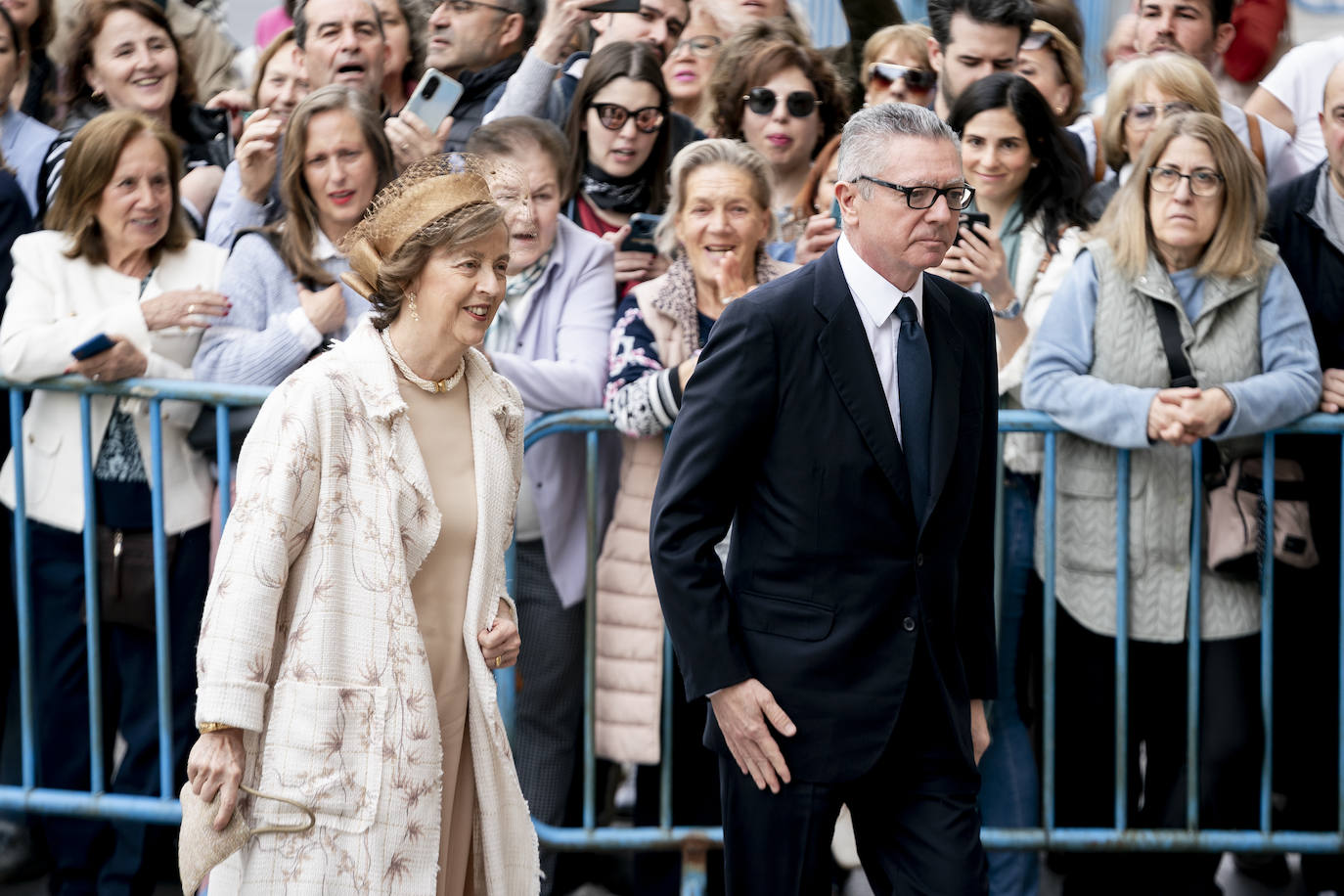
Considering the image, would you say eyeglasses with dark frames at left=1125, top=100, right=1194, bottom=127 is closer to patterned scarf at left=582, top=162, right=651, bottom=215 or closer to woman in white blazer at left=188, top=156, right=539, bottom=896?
patterned scarf at left=582, top=162, right=651, bottom=215

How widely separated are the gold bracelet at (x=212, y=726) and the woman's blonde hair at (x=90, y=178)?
249 centimetres

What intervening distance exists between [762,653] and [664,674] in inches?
59.0

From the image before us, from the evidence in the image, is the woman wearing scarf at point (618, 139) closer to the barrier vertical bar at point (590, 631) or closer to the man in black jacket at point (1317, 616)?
the barrier vertical bar at point (590, 631)

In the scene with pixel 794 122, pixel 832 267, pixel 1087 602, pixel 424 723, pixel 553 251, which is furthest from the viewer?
pixel 794 122

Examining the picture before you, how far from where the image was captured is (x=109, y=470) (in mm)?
5102

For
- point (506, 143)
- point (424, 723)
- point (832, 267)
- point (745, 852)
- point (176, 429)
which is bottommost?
point (745, 852)

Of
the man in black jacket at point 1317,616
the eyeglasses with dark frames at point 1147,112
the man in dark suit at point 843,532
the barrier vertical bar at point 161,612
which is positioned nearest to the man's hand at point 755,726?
the man in dark suit at point 843,532

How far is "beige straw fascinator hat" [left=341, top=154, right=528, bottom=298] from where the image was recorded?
3514mm

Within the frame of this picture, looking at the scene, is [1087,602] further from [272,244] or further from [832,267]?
[272,244]

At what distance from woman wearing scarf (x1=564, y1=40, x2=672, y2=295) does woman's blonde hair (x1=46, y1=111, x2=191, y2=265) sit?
1.35m

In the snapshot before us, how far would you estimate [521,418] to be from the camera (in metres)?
3.81

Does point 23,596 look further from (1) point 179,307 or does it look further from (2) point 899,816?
(2) point 899,816

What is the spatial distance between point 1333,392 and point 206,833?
3439 millimetres

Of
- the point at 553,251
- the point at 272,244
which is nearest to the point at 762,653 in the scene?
the point at 553,251
